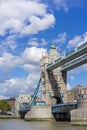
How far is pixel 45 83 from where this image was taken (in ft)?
296

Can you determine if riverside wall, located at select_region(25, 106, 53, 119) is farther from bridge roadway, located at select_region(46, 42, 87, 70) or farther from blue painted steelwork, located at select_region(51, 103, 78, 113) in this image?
bridge roadway, located at select_region(46, 42, 87, 70)

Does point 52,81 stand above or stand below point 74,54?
below

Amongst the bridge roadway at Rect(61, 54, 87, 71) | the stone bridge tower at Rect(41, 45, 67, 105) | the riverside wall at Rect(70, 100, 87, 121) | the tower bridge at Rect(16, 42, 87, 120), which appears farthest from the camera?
the stone bridge tower at Rect(41, 45, 67, 105)

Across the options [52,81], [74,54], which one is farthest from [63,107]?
[52,81]

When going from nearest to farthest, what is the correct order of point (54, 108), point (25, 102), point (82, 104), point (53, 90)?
point (82, 104) < point (54, 108) < point (53, 90) < point (25, 102)

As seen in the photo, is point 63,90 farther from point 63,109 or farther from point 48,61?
point 63,109

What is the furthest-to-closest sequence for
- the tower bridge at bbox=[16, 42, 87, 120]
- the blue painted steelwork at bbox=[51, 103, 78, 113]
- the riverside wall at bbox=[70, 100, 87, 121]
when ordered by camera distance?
the tower bridge at bbox=[16, 42, 87, 120] < the blue painted steelwork at bbox=[51, 103, 78, 113] < the riverside wall at bbox=[70, 100, 87, 121]

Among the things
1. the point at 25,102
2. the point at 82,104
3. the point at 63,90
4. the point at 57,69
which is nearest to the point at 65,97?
the point at 63,90

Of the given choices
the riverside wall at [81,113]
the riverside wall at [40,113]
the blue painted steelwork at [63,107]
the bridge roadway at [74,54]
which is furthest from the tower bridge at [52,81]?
the riverside wall at [81,113]

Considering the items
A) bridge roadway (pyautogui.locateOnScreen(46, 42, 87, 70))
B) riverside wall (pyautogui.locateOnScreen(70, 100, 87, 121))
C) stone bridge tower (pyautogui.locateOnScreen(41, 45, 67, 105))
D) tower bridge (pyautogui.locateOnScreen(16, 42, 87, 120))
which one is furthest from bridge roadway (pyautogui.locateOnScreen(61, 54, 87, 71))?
riverside wall (pyautogui.locateOnScreen(70, 100, 87, 121))

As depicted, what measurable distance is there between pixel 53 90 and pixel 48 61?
25.2ft

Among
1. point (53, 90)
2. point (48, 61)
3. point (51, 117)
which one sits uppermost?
point (48, 61)

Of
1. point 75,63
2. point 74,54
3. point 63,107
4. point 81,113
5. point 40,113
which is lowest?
point 81,113

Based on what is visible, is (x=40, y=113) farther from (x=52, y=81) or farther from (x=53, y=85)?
(x=52, y=81)
